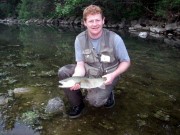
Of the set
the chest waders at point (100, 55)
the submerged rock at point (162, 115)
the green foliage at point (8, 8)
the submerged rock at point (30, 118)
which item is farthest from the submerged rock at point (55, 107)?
the green foliage at point (8, 8)

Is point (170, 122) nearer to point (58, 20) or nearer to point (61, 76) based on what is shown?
point (61, 76)

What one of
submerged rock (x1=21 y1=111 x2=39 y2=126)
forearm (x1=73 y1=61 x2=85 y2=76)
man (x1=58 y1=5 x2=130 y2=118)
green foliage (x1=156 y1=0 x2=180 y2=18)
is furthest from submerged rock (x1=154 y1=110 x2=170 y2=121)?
green foliage (x1=156 y1=0 x2=180 y2=18)

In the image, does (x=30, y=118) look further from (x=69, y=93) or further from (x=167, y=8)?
(x=167, y=8)

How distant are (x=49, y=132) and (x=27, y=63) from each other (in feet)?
21.2

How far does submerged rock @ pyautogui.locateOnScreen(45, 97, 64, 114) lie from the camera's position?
5840 mm

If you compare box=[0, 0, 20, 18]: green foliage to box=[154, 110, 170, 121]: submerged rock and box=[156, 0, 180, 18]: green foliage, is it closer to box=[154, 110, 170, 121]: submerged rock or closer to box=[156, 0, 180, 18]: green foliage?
box=[156, 0, 180, 18]: green foliage

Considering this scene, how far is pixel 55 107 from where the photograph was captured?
19.5 feet

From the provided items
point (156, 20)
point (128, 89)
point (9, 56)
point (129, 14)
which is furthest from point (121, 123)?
point (129, 14)

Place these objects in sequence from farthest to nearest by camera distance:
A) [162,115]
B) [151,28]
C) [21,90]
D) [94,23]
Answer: [151,28] → [21,90] → [162,115] → [94,23]

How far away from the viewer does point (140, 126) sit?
530cm

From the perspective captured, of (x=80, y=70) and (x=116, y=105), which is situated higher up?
(x=80, y=70)

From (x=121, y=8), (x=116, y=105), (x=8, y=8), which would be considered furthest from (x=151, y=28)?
(x=8, y=8)

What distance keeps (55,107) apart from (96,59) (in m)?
1.28

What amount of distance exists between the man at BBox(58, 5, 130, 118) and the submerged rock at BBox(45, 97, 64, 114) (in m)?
0.28
